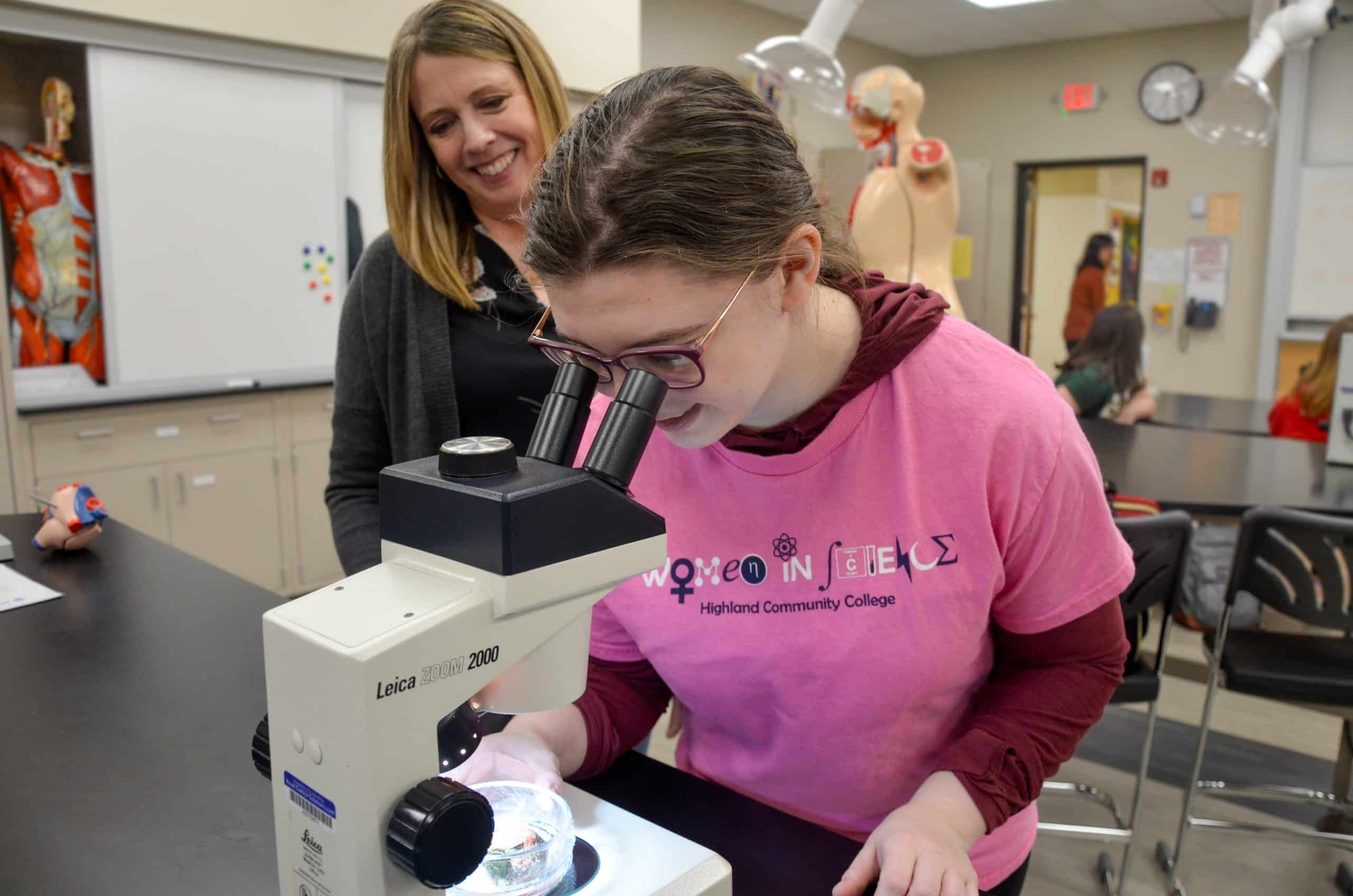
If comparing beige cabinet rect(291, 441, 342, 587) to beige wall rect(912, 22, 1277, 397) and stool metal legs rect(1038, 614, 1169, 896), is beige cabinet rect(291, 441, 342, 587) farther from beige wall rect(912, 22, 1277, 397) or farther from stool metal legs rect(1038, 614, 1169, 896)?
beige wall rect(912, 22, 1277, 397)

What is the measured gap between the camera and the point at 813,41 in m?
2.91

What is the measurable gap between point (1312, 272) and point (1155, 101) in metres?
1.42

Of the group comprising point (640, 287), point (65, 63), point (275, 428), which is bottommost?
point (275, 428)

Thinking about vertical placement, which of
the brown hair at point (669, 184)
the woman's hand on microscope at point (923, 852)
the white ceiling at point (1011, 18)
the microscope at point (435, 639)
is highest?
the white ceiling at point (1011, 18)

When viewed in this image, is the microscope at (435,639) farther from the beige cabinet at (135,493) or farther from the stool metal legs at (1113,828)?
the beige cabinet at (135,493)

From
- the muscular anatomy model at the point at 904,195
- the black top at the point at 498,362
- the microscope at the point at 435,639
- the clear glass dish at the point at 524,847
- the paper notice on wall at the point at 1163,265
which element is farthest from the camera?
the paper notice on wall at the point at 1163,265

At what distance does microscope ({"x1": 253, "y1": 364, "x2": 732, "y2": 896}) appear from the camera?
52cm

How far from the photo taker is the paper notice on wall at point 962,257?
648cm

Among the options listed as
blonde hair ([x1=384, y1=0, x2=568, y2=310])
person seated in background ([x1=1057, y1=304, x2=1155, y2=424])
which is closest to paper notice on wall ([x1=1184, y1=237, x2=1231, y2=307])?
person seated in background ([x1=1057, y1=304, x2=1155, y2=424])

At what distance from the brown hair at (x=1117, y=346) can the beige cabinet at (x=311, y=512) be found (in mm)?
2808

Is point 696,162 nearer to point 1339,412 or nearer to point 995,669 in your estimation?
point 995,669

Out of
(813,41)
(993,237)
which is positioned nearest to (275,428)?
(813,41)

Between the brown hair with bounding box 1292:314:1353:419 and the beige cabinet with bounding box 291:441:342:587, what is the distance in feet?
11.0

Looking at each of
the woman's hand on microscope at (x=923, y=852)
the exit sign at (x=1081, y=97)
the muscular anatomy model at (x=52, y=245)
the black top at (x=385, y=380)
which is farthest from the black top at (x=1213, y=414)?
the muscular anatomy model at (x=52, y=245)
